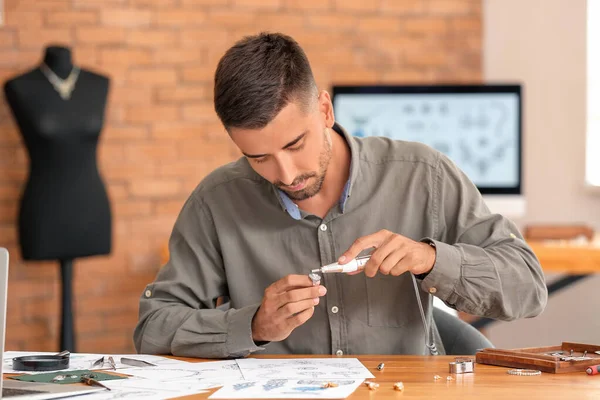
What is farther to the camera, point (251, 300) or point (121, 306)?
point (121, 306)

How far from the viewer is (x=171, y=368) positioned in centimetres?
172

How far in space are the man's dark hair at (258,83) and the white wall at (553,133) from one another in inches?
123

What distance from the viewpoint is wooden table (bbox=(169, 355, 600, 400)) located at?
1433mm

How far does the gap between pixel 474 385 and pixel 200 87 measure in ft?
11.0

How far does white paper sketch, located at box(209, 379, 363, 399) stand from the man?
0.66 ft

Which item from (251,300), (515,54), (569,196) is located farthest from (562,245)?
(251,300)

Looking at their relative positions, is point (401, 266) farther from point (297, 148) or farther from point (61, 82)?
point (61, 82)

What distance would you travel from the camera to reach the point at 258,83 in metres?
1.78

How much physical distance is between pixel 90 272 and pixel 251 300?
2575mm

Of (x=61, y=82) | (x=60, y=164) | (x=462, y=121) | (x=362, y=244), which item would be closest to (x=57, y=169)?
(x=60, y=164)

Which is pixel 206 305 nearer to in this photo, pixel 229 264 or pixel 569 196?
pixel 229 264

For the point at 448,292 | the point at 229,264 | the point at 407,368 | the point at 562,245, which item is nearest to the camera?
the point at 407,368

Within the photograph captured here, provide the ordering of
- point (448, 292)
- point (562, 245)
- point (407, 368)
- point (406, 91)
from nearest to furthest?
point (407, 368), point (448, 292), point (562, 245), point (406, 91)

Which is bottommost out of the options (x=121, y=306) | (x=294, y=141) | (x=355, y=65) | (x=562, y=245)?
(x=121, y=306)
